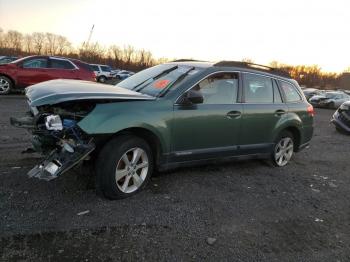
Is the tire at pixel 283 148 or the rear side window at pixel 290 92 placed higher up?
the rear side window at pixel 290 92

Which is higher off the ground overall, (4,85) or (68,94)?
(68,94)

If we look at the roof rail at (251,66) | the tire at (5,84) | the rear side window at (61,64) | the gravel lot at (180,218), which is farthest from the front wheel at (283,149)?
the tire at (5,84)

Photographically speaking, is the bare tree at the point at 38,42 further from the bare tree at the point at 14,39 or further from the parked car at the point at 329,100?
the parked car at the point at 329,100

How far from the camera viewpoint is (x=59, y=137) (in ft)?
14.1

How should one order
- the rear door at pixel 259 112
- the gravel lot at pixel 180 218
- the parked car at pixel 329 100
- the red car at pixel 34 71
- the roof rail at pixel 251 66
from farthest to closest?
the parked car at pixel 329 100, the red car at pixel 34 71, the rear door at pixel 259 112, the roof rail at pixel 251 66, the gravel lot at pixel 180 218

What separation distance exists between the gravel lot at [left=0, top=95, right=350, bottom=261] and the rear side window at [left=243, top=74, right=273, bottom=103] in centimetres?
124

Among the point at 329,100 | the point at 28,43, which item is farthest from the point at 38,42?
the point at 329,100

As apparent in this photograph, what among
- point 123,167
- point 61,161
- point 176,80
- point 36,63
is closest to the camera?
point 61,161

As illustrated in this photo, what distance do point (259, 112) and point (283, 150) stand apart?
122cm

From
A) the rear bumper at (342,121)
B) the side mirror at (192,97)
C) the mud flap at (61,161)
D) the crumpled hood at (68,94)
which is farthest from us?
the rear bumper at (342,121)

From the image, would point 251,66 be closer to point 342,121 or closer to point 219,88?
point 219,88

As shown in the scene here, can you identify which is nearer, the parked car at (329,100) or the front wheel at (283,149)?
the front wheel at (283,149)

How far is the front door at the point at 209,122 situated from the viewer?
5051mm

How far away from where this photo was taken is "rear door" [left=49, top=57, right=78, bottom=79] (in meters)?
14.8
